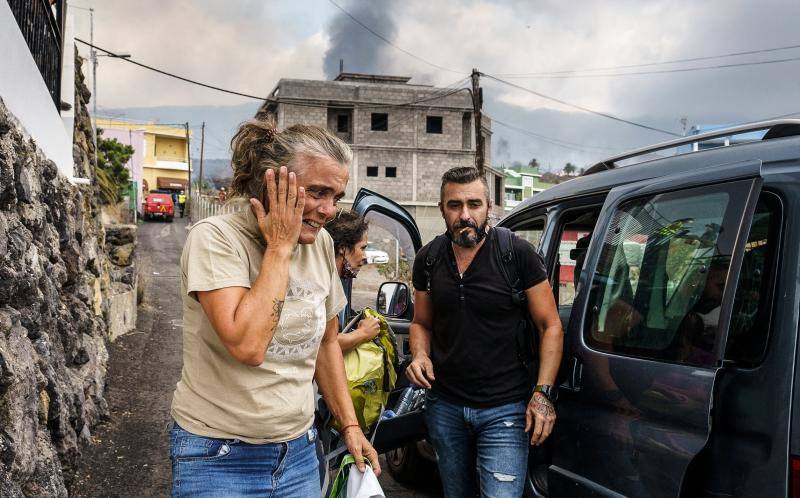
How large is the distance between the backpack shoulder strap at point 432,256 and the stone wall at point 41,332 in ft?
6.60

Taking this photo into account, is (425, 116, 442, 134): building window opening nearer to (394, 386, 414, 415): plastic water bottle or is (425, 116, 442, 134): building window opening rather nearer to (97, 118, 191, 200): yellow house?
(97, 118, 191, 200): yellow house

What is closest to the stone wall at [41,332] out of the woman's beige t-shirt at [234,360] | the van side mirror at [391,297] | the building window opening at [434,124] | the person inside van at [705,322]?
the woman's beige t-shirt at [234,360]

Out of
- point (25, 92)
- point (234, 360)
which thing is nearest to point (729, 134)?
point (234, 360)

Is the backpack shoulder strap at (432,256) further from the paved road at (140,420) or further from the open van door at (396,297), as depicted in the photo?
the paved road at (140,420)

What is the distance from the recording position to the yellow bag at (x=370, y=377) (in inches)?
131

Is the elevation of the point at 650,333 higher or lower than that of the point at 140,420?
higher

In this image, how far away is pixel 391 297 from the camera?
191 inches

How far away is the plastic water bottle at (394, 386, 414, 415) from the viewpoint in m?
4.15

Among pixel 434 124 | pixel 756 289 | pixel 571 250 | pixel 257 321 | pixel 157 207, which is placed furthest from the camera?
pixel 434 124

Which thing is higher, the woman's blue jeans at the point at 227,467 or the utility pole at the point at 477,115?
the utility pole at the point at 477,115

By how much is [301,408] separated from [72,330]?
4462mm

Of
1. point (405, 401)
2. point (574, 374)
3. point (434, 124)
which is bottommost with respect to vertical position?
point (405, 401)

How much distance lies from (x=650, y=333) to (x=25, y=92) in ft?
16.3

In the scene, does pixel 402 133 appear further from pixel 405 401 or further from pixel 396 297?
pixel 405 401
